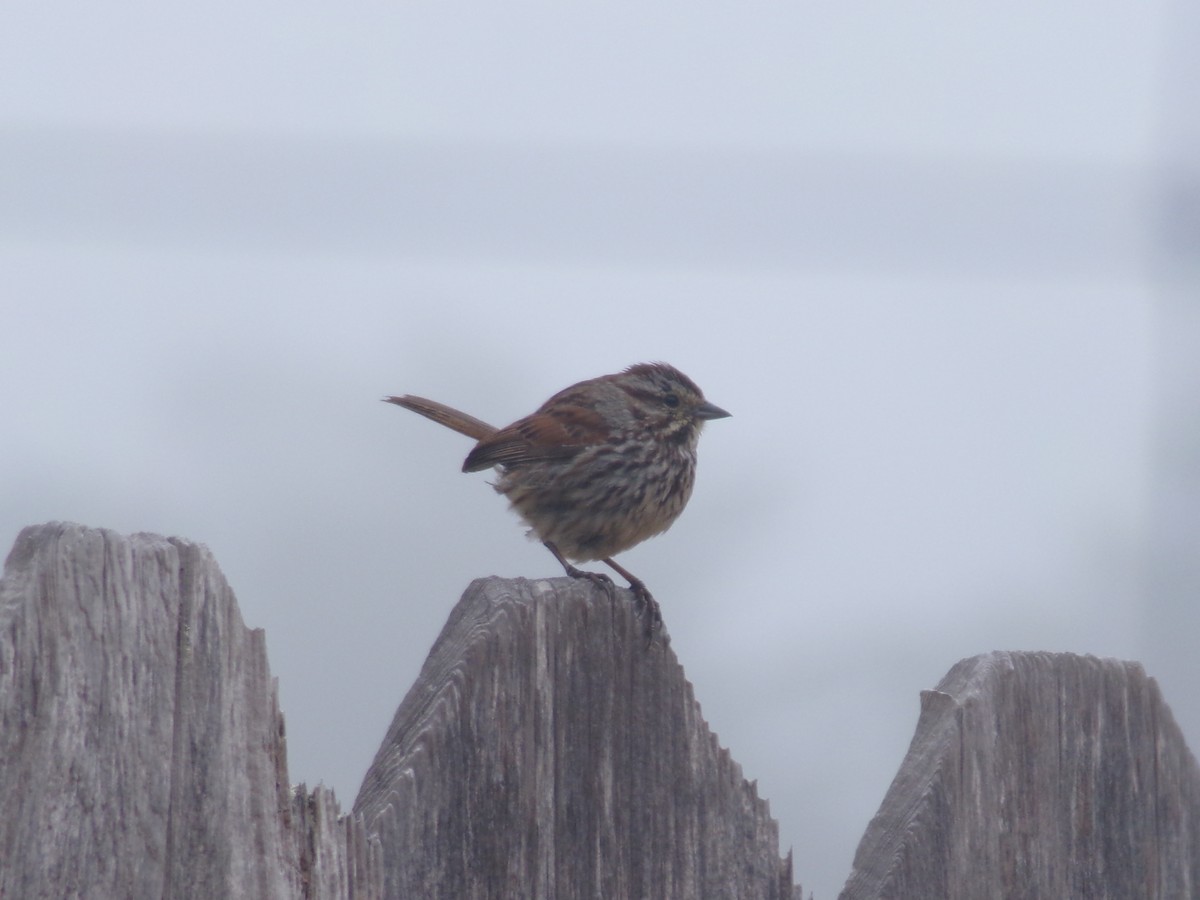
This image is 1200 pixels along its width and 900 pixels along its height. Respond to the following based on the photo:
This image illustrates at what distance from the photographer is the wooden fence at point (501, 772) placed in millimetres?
1639

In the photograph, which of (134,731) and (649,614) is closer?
(134,731)

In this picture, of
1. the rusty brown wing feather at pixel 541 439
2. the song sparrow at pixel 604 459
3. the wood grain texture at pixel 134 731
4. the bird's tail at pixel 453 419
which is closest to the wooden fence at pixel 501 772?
the wood grain texture at pixel 134 731

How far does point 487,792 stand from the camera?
Result: 2.09m

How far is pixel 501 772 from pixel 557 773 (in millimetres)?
92

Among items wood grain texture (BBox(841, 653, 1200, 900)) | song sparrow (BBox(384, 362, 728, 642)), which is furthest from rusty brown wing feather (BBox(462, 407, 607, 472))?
wood grain texture (BBox(841, 653, 1200, 900))

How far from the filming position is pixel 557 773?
7.06 feet

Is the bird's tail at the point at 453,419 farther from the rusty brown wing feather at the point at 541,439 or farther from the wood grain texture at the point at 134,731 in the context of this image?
the wood grain texture at the point at 134,731

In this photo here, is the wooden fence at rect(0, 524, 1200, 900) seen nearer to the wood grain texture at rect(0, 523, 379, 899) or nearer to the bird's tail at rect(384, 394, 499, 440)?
the wood grain texture at rect(0, 523, 379, 899)

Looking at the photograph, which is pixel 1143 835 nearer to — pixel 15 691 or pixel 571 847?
pixel 571 847

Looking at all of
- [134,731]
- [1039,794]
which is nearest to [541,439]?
[1039,794]

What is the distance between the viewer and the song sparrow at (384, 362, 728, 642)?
15.8 feet

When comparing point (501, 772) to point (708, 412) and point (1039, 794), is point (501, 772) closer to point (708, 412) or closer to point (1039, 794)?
point (1039, 794)

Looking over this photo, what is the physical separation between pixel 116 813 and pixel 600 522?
3147 mm

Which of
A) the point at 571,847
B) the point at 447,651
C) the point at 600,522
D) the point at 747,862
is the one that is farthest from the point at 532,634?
the point at 600,522
